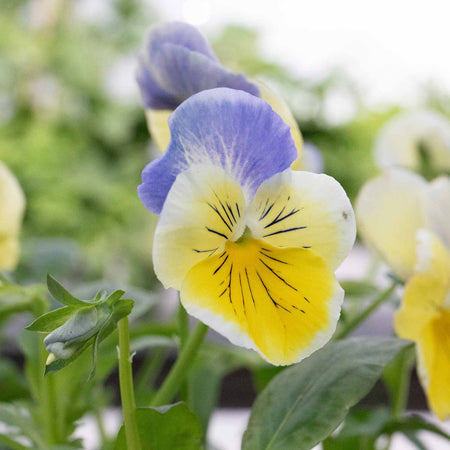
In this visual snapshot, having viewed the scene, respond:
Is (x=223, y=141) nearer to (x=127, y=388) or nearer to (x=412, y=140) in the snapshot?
(x=127, y=388)

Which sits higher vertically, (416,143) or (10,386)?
(416,143)

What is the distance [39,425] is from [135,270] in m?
1.41

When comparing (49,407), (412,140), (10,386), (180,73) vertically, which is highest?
(180,73)

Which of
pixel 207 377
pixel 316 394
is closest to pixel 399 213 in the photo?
pixel 316 394

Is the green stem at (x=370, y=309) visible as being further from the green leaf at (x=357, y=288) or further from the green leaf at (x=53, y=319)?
the green leaf at (x=53, y=319)

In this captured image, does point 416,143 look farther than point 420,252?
Yes

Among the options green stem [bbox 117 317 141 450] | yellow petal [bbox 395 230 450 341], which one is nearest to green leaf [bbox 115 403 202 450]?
green stem [bbox 117 317 141 450]

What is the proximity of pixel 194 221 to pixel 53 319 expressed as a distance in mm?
80

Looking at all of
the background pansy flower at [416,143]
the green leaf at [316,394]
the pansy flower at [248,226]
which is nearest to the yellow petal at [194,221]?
the pansy flower at [248,226]

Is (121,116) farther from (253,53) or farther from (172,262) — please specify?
(172,262)

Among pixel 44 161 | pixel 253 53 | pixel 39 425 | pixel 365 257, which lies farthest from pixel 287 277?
pixel 253 53

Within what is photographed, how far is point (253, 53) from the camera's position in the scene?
7.55 feet

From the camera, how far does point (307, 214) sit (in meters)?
0.27

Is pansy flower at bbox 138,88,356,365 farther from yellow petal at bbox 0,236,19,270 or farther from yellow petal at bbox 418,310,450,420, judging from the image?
yellow petal at bbox 0,236,19,270
